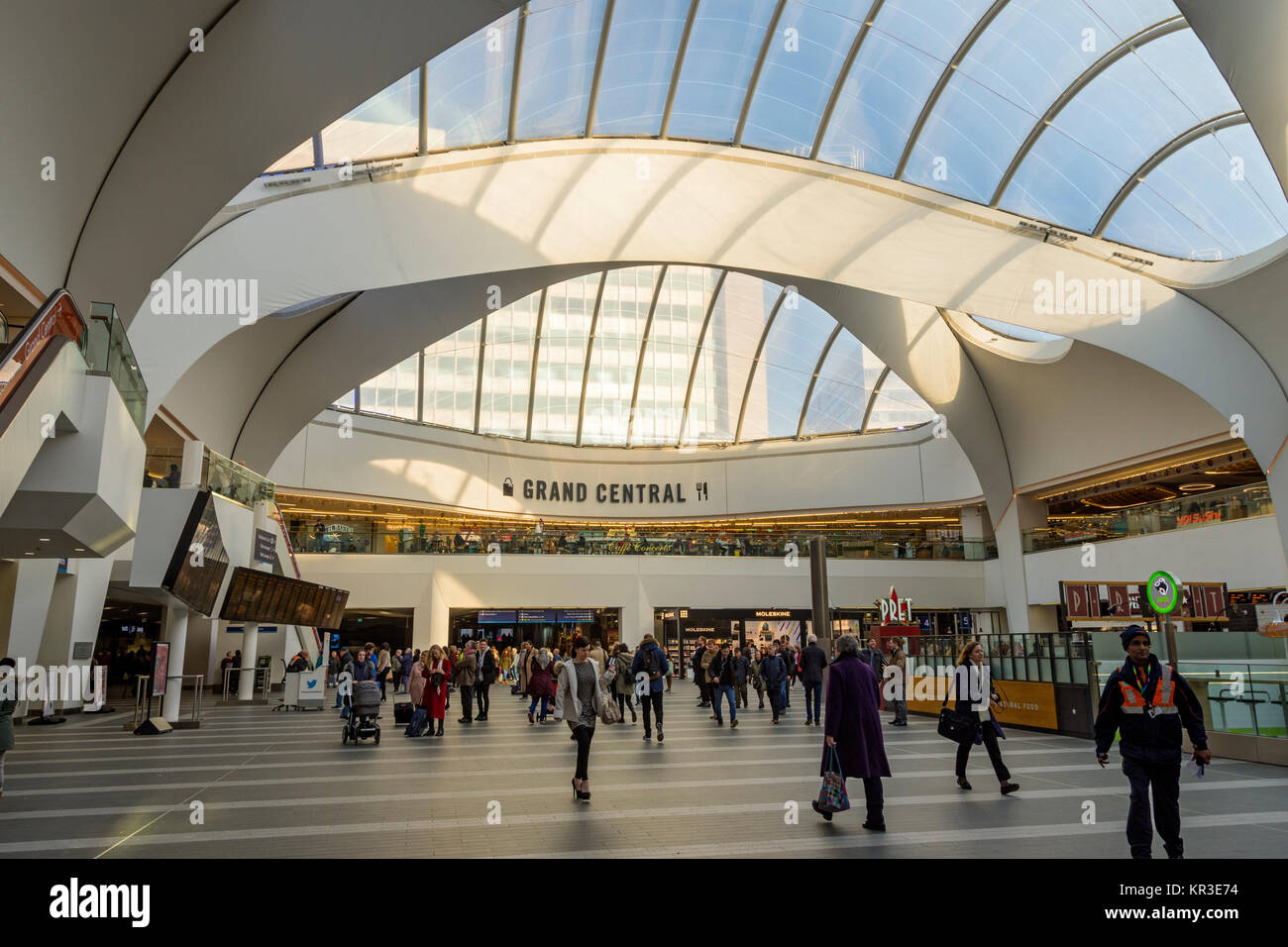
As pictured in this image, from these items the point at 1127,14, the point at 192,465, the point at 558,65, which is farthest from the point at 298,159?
the point at 1127,14

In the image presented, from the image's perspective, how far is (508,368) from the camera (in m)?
34.6

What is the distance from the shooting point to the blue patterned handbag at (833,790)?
21.1ft

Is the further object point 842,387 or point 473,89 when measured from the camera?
point 842,387

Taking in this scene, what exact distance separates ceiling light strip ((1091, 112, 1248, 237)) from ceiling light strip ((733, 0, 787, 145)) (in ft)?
28.2

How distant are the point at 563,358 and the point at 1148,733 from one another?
31.3 metres

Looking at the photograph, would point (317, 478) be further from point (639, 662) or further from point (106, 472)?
point (106, 472)

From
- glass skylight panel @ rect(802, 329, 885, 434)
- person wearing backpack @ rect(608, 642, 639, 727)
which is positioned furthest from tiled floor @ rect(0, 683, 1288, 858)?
glass skylight panel @ rect(802, 329, 885, 434)

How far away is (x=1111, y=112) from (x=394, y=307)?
59.0 feet

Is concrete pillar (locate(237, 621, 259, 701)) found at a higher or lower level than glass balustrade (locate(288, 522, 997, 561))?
lower

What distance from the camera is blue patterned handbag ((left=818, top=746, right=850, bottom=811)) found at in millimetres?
6430

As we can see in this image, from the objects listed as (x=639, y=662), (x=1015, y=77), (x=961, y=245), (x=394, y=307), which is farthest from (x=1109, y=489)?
(x=394, y=307)

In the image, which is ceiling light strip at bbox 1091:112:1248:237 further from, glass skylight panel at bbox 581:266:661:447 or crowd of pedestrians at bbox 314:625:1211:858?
glass skylight panel at bbox 581:266:661:447

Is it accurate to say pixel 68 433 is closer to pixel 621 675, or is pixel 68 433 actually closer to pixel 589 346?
pixel 621 675

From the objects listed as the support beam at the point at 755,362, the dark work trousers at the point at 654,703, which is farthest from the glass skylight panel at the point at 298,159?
the support beam at the point at 755,362
